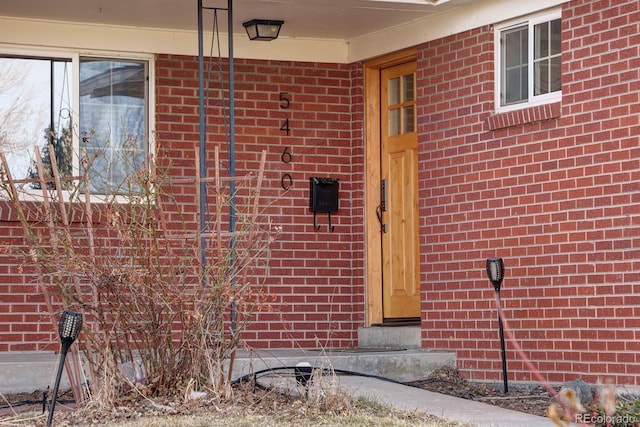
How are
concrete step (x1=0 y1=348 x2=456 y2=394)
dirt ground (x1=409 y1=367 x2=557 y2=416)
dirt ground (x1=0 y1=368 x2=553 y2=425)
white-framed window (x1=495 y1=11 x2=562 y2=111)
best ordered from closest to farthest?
dirt ground (x1=0 y1=368 x2=553 y2=425) → dirt ground (x1=409 y1=367 x2=557 y2=416) → concrete step (x1=0 y1=348 x2=456 y2=394) → white-framed window (x1=495 y1=11 x2=562 y2=111)

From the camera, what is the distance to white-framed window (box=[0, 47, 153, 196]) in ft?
30.7

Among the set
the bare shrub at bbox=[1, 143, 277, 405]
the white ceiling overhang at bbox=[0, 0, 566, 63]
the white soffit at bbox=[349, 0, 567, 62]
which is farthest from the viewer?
the white ceiling overhang at bbox=[0, 0, 566, 63]

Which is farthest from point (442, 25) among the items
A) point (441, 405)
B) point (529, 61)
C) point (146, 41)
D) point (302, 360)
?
point (441, 405)

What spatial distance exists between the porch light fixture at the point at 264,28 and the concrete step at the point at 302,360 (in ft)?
9.76

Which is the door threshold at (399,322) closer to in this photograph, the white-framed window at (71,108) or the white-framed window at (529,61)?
the white-framed window at (529,61)

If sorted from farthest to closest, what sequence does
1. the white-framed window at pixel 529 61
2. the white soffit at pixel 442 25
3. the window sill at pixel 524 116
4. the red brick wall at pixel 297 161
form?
the red brick wall at pixel 297 161
the white soffit at pixel 442 25
the white-framed window at pixel 529 61
the window sill at pixel 524 116

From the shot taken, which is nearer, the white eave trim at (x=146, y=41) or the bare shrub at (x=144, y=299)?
the bare shrub at (x=144, y=299)

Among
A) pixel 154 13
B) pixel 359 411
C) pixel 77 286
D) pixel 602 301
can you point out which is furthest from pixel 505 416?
pixel 154 13

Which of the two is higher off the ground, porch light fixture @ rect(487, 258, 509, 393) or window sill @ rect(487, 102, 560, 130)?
window sill @ rect(487, 102, 560, 130)

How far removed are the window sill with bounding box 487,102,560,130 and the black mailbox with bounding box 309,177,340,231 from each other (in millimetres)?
2033

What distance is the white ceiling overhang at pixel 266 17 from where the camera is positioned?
9000 mm

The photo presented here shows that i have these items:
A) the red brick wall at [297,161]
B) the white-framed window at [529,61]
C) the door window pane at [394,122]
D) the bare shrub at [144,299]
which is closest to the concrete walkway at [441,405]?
the bare shrub at [144,299]

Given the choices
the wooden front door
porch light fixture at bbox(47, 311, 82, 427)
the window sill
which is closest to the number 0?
the wooden front door

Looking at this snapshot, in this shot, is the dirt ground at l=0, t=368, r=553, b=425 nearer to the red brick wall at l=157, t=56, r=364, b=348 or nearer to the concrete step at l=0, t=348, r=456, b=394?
the concrete step at l=0, t=348, r=456, b=394
